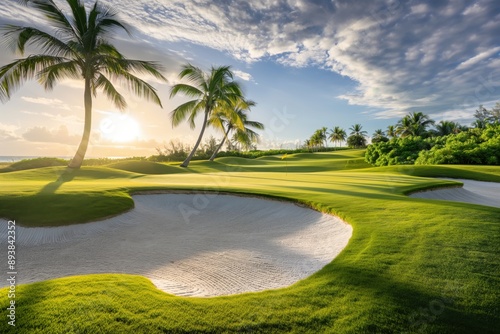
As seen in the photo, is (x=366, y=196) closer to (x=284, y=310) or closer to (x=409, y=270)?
(x=409, y=270)

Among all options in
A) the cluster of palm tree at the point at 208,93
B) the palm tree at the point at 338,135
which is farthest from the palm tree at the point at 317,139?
the cluster of palm tree at the point at 208,93

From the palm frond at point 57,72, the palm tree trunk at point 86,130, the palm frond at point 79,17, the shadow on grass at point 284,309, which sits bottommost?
the shadow on grass at point 284,309

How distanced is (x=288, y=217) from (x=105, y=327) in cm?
678

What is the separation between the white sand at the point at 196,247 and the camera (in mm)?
5050

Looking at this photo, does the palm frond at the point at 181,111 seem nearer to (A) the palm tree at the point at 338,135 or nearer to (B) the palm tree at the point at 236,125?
(B) the palm tree at the point at 236,125

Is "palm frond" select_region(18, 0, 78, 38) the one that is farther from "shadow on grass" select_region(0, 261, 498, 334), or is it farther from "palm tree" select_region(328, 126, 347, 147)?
"palm tree" select_region(328, 126, 347, 147)

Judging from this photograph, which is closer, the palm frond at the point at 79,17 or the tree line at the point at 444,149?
the palm frond at the point at 79,17

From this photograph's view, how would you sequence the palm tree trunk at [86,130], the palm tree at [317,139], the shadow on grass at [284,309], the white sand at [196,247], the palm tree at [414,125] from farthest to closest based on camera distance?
1. the palm tree at [317,139]
2. the palm tree at [414,125]
3. the palm tree trunk at [86,130]
4. the white sand at [196,247]
5. the shadow on grass at [284,309]

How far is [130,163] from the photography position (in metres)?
25.5

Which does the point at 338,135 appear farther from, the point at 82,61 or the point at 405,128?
the point at 82,61

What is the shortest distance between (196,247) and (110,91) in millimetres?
15348

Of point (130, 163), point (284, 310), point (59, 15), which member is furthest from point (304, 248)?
point (130, 163)

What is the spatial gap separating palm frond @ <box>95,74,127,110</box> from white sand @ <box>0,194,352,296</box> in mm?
10823

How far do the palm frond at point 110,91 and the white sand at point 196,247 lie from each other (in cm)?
1082
